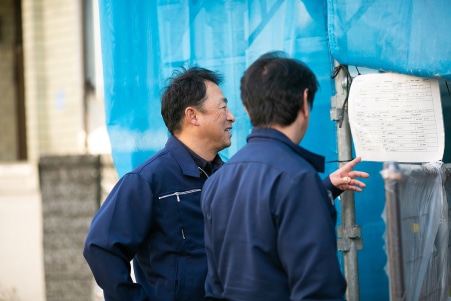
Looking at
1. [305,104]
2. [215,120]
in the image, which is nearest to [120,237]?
[215,120]

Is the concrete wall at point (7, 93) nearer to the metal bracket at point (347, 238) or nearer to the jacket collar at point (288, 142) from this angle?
the metal bracket at point (347, 238)

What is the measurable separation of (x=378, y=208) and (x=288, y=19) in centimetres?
111

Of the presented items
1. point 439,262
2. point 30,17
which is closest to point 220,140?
point 439,262

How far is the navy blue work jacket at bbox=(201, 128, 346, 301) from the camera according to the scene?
7.63 feet

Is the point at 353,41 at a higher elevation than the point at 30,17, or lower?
lower

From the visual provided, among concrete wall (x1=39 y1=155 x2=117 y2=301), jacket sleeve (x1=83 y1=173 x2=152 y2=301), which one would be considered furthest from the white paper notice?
concrete wall (x1=39 y1=155 x2=117 y2=301)

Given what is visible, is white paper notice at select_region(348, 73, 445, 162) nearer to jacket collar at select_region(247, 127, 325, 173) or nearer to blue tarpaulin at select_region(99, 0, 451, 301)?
blue tarpaulin at select_region(99, 0, 451, 301)

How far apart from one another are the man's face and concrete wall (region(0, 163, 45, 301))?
535cm

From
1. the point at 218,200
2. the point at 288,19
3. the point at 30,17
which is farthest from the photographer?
the point at 30,17

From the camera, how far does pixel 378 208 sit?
4.02 m

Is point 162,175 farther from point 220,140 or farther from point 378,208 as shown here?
point 378,208

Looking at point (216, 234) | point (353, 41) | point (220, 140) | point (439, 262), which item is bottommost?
point (439, 262)

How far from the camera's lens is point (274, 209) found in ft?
7.85

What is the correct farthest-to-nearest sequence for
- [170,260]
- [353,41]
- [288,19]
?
[288,19] < [353,41] < [170,260]
